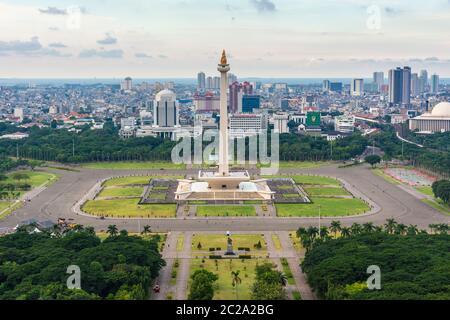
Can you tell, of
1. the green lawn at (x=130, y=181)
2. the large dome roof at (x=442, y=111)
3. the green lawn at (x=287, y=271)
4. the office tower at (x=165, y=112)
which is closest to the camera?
the green lawn at (x=287, y=271)

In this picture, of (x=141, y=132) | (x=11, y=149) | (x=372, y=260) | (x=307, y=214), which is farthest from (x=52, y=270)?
(x=141, y=132)

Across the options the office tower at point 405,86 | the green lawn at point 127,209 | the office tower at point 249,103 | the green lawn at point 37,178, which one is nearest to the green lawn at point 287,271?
the green lawn at point 127,209

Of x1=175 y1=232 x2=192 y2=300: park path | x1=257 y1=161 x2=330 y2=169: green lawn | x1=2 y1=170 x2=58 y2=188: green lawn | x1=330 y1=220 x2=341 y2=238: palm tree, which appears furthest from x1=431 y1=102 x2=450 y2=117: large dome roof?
x1=175 y1=232 x2=192 y2=300: park path

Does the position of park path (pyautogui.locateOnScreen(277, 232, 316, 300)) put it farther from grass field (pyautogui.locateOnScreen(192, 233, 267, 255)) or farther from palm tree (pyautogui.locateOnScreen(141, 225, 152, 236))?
palm tree (pyautogui.locateOnScreen(141, 225, 152, 236))

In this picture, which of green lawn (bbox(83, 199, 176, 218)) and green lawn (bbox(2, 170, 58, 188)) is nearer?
green lawn (bbox(83, 199, 176, 218))

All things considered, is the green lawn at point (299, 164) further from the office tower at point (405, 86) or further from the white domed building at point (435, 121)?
the office tower at point (405, 86)
